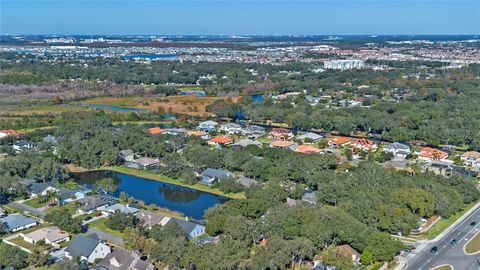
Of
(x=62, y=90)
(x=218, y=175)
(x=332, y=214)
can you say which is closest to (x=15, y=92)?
(x=62, y=90)

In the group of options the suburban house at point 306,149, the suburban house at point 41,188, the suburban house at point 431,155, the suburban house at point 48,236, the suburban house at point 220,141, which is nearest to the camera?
the suburban house at point 48,236

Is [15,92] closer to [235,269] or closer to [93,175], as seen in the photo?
[93,175]

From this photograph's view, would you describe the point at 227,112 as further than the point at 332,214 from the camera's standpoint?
Yes

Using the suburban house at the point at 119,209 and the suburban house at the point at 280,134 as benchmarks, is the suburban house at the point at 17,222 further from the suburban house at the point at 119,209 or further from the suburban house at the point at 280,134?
the suburban house at the point at 280,134

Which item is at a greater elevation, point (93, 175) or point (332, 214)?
point (332, 214)

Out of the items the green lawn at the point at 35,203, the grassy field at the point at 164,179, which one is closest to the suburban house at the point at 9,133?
the grassy field at the point at 164,179

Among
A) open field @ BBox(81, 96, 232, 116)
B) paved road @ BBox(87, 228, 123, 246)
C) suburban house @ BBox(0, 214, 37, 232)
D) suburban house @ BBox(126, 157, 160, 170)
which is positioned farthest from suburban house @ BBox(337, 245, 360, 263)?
open field @ BBox(81, 96, 232, 116)

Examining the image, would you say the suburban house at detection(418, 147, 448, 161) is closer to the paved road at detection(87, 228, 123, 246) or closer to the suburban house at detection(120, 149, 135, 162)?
the suburban house at detection(120, 149, 135, 162)
